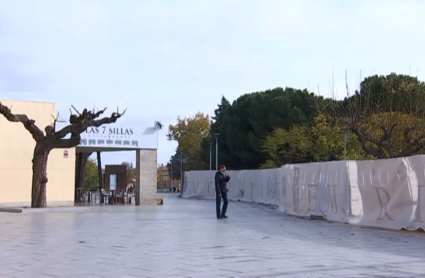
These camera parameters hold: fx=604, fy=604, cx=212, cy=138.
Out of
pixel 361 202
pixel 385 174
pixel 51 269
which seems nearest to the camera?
pixel 51 269

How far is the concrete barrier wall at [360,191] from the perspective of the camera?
14062 mm

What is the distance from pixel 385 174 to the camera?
1507cm

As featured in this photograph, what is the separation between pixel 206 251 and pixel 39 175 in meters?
14.4

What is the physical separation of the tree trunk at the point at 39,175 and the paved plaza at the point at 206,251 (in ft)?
23.1

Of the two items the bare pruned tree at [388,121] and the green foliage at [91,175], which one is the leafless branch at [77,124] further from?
the green foliage at [91,175]

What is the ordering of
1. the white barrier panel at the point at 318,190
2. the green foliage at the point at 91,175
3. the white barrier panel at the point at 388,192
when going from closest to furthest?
the white barrier panel at the point at 388,192, the white barrier panel at the point at 318,190, the green foliage at the point at 91,175

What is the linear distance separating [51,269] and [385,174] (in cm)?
944

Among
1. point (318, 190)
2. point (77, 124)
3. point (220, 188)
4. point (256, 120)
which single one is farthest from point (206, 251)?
point (256, 120)

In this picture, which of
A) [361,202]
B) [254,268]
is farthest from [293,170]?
[254,268]

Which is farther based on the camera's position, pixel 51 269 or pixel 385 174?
pixel 385 174

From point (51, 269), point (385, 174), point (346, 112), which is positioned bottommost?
point (51, 269)

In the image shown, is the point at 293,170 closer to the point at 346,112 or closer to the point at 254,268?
the point at 346,112

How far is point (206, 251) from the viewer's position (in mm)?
10250

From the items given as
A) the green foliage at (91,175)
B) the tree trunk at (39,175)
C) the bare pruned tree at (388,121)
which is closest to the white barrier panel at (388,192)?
the bare pruned tree at (388,121)
